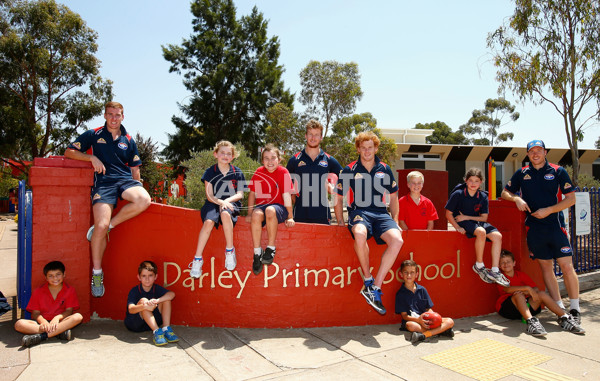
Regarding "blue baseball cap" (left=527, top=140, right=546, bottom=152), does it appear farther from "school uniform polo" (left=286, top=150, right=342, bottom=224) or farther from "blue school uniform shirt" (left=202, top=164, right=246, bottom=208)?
"blue school uniform shirt" (left=202, top=164, right=246, bottom=208)

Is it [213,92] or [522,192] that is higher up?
[213,92]

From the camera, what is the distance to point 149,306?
4336 mm

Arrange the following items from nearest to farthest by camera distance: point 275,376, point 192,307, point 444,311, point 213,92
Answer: point 275,376, point 192,307, point 444,311, point 213,92

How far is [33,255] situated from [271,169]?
8.95 feet

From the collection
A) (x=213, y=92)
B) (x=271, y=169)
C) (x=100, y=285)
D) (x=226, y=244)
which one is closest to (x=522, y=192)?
(x=271, y=169)

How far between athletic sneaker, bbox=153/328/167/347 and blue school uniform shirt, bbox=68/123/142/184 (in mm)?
1770

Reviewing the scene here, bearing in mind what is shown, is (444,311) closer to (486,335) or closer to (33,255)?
(486,335)

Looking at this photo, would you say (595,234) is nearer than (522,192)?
No

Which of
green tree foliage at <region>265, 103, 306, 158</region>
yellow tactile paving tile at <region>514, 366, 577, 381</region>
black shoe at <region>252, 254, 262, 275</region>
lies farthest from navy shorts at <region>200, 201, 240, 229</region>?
green tree foliage at <region>265, 103, 306, 158</region>

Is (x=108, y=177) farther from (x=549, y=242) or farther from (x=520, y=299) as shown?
(x=549, y=242)

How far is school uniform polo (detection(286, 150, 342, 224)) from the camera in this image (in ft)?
17.5

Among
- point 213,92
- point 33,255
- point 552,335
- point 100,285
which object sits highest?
point 213,92

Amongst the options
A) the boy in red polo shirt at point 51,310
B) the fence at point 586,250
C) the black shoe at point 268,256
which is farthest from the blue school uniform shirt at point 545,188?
the boy in red polo shirt at point 51,310

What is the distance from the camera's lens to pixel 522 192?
586 cm
